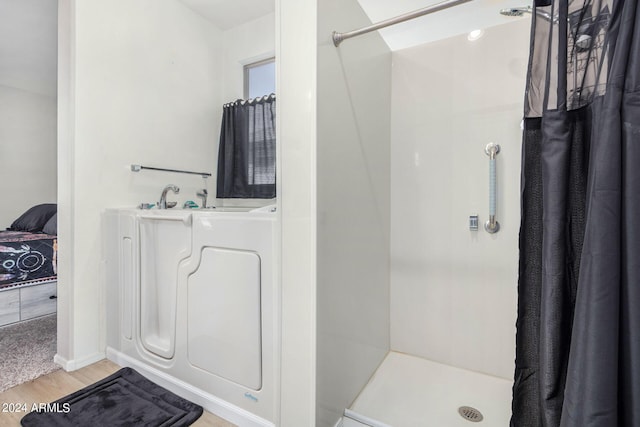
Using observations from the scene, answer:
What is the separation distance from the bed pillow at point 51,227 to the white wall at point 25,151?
4.46 ft

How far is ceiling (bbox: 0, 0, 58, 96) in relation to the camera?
2.64 metres

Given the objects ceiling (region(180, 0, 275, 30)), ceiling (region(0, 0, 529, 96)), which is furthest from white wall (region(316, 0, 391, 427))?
ceiling (region(180, 0, 275, 30))

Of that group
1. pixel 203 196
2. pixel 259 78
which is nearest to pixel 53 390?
pixel 203 196

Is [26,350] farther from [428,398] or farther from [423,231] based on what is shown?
[423,231]

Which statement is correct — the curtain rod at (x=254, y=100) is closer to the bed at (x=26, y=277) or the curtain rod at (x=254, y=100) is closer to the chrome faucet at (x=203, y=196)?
the chrome faucet at (x=203, y=196)

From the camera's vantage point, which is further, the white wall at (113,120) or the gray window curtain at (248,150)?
the gray window curtain at (248,150)

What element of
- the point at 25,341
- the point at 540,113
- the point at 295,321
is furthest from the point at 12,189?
the point at 540,113

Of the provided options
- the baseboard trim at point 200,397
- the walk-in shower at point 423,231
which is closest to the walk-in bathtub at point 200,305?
the baseboard trim at point 200,397

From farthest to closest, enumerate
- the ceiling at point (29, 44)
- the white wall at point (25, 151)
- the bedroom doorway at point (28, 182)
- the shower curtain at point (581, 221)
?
1. the white wall at point (25, 151)
2. the ceiling at point (29, 44)
3. the bedroom doorway at point (28, 182)
4. the shower curtain at point (581, 221)

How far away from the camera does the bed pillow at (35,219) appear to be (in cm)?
339

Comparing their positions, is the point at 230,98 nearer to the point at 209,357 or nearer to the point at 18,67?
the point at 209,357

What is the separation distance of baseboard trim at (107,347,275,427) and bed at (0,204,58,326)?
135 cm

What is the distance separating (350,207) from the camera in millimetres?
1437

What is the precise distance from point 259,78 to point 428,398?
300 centimetres
